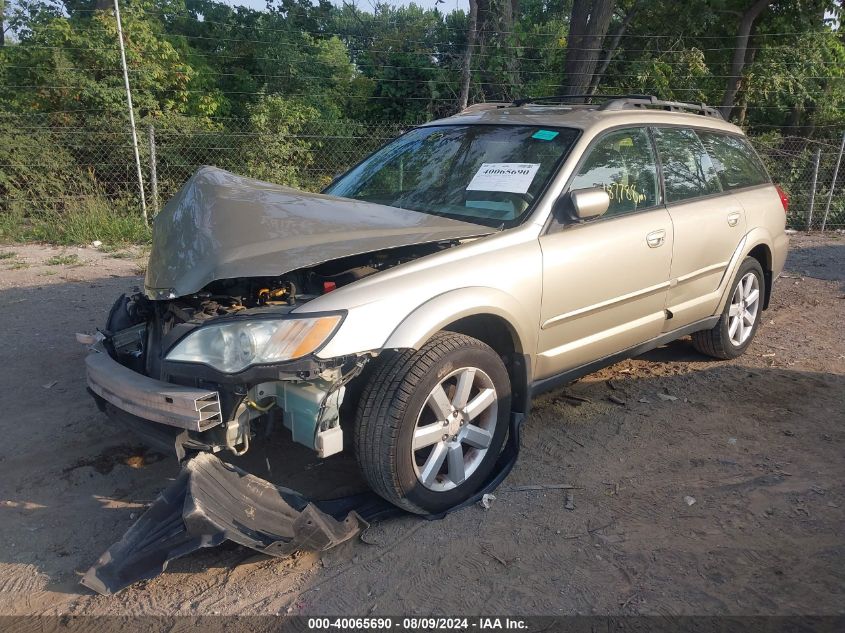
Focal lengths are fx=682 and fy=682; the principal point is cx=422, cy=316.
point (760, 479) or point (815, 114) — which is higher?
point (815, 114)

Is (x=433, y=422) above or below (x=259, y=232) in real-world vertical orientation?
below

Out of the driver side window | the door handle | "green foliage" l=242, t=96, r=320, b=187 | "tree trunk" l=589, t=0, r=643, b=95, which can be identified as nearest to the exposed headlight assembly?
the driver side window

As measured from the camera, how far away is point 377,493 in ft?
9.90

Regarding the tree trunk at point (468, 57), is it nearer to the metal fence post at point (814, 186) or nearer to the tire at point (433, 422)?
the metal fence post at point (814, 186)

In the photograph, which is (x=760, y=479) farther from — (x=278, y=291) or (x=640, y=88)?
(x=640, y=88)

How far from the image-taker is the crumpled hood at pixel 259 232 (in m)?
2.92

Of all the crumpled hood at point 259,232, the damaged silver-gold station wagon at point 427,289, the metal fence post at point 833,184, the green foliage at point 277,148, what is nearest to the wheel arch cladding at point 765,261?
the damaged silver-gold station wagon at point 427,289

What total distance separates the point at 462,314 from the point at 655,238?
1643 millimetres

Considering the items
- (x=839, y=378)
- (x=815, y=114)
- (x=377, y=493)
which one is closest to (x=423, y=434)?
(x=377, y=493)

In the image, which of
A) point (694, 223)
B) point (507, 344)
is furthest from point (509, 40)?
point (507, 344)

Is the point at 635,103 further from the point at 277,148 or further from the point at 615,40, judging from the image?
the point at 615,40

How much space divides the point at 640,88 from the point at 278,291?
41.1ft

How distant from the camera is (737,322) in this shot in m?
5.25

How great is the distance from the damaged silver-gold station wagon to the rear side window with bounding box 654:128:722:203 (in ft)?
0.06
